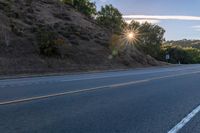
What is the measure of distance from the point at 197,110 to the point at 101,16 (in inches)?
2943

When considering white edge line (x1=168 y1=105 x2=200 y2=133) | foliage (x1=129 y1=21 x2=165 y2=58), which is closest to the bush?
white edge line (x1=168 y1=105 x2=200 y2=133)

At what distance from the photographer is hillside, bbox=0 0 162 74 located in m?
38.4

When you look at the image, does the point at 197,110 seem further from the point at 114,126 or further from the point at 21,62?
the point at 21,62

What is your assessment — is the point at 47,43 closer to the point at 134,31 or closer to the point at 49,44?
the point at 49,44

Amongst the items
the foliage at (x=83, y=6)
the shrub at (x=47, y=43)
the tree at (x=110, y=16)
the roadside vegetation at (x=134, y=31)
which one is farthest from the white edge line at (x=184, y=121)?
the tree at (x=110, y=16)

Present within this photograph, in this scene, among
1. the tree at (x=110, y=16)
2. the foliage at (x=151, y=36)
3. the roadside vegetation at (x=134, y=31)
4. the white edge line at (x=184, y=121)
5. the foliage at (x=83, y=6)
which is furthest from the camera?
the foliage at (x=151, y=36)

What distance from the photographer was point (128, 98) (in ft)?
44.1

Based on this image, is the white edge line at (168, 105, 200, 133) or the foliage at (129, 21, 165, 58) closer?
the white edge line at (168, 105, 200, 133)

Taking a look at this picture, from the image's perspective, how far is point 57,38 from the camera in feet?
149

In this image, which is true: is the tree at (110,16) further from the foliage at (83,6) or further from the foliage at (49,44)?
the foliage at (49,44)

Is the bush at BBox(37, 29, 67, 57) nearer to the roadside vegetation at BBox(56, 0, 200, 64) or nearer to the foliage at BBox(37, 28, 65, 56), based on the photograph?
the foliage at BBox(37, 28, 65, 56)

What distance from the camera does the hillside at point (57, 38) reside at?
38.4 metres

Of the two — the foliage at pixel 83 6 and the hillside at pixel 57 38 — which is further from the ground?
the foliage at pixel 83 6

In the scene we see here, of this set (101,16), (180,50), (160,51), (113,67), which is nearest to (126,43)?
(113,67)
